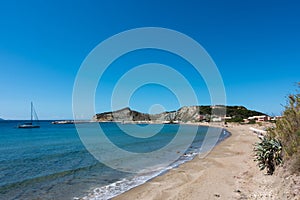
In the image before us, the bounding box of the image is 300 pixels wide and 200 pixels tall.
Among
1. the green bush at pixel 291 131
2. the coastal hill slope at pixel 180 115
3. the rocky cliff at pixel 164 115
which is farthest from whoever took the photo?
the rocky cliff at pixel 164 115

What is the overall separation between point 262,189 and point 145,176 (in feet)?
20.8

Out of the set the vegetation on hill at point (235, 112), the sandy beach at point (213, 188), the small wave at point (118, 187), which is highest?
the vegetation on hill at point (235, 112)

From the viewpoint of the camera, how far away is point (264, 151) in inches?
302

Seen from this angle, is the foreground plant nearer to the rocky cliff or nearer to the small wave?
the small wave

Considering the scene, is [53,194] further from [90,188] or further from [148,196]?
[148,196]

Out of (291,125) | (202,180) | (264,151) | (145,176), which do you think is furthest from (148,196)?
(291,125)

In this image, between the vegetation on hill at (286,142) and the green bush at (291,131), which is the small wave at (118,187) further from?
the green bush at (291,131)

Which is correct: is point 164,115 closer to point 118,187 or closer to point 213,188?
point 118,187

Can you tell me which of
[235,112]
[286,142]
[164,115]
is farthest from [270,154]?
[164,115]

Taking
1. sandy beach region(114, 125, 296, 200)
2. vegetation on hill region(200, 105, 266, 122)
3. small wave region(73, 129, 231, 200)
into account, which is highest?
vegetation on hill region(200, 105, 266, 122)

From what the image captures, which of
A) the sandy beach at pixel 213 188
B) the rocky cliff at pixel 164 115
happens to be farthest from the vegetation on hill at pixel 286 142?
the rocky cliff at pixel 164 115

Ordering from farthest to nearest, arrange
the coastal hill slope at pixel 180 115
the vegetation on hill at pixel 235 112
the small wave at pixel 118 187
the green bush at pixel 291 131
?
the coastal hill slope at pixel 180 115 → the vegetation on hill at pixel 235 112 → the small wave at pixel 118 187 → the green bush at pixel 291 131

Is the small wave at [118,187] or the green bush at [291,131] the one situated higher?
the green bush at [291,131]

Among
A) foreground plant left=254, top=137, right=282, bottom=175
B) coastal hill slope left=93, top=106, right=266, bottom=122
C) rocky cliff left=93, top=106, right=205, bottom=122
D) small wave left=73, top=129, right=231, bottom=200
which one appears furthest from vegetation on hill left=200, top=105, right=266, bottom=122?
foreground plant left=254, top=137, right=282, bottom=175
